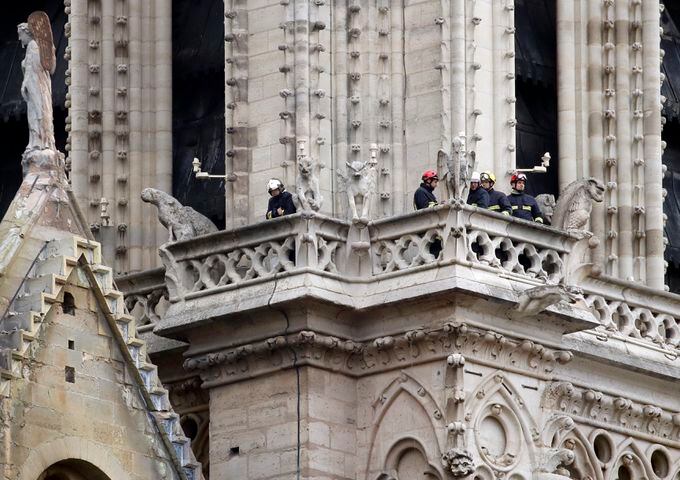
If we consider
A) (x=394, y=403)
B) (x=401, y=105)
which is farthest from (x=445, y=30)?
(x=394, y=403)

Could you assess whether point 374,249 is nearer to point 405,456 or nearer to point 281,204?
point 281,204

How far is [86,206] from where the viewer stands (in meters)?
53.3

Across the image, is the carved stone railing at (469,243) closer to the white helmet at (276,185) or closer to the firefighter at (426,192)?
the firefighter at (426,192)

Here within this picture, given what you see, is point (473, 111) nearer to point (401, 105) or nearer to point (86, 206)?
point (401, 105)

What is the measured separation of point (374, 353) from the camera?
50.2 metres

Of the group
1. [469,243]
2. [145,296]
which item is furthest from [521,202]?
[145,296]

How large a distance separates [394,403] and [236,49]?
443 cm

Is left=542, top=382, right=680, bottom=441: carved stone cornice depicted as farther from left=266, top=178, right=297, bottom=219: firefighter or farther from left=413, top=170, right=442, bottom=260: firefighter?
left=266, top=178, right=297, bottom=219: firefighter

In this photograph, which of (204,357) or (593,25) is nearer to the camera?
(204,357)

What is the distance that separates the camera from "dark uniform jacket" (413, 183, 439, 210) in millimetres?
50156

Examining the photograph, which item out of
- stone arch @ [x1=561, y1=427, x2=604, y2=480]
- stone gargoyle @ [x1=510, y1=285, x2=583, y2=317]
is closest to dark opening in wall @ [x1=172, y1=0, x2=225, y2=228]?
stone gargoyle @ [x1=510, y1=285, x2=583, y2=317]

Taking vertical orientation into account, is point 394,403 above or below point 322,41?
below

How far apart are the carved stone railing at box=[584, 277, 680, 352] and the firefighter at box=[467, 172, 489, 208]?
6.09 ft

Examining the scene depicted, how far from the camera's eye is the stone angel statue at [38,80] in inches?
1892
